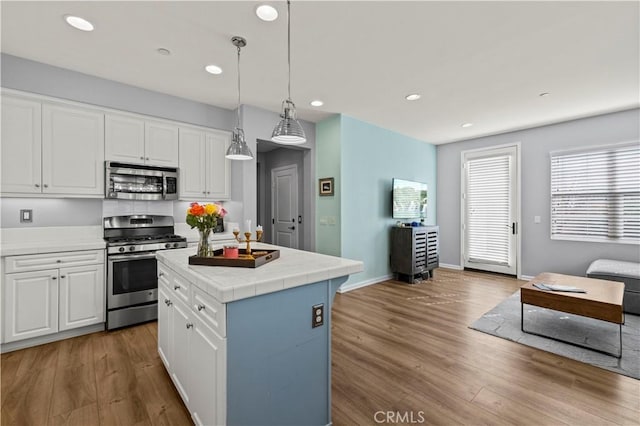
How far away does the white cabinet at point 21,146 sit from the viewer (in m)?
2.71

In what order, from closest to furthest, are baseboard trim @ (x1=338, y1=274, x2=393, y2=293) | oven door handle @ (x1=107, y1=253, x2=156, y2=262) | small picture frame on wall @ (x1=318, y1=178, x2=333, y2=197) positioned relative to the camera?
oven door handle @ (x1=107, y1=253, x2=156, y2=262) → baseboard trim @ (x1=338, y1=274, x2=393, y2=293) → small picture frame on wall @ (x1=318, y1=178, x2=333, y2=197)

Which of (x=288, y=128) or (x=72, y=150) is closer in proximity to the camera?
(x=288, y=128)

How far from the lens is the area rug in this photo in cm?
240

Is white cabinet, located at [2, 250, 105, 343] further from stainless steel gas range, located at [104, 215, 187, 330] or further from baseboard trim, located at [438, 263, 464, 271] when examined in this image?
baseboard trim, located at [438, 263, 464, 271]

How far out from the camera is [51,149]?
293cm

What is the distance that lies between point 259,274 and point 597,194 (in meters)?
5.57

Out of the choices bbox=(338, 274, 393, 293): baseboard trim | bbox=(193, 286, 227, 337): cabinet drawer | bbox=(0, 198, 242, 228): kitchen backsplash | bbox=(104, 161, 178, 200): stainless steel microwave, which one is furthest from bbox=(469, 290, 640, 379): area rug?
bbox=(0, 198, 242, 228): kitchen backsplash

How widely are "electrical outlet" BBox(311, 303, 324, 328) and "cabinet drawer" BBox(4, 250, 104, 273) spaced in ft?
8.64

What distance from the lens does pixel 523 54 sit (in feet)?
8.88

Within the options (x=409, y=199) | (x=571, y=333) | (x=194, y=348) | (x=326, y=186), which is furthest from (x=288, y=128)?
(x=409, y=199)

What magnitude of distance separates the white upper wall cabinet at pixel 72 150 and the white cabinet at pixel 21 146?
5 centimetres

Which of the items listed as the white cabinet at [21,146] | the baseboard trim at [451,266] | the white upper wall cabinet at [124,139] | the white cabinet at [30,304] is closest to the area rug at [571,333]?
the baseboard trim at [451,266]

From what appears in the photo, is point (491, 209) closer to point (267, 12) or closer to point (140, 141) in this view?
point (267, 12)

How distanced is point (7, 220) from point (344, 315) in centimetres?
367
